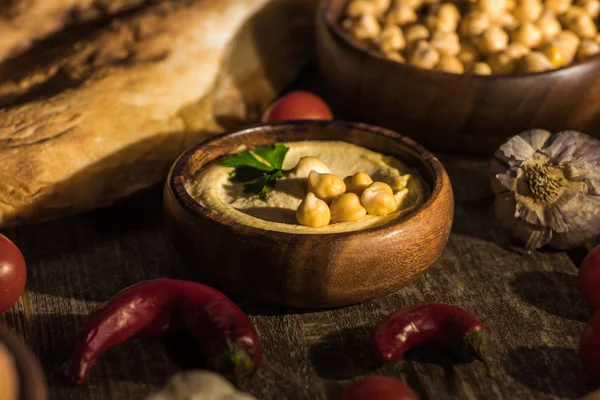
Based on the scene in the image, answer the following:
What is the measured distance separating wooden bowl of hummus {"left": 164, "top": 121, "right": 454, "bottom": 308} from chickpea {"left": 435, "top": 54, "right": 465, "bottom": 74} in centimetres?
46

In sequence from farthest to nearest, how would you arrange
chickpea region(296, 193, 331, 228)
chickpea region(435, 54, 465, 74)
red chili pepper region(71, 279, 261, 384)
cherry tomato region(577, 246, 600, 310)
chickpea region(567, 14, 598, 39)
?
chickpea region(567, 14, 598, 39) → chickpea region(435, 54, 465, 74) → cherry tomato region(577, 246, 600, 310) → chickpea region(296, 193, 331, 228) → red chili pepper region(71, 279, 261, 384)

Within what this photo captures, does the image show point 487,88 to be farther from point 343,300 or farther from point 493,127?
point 343,300

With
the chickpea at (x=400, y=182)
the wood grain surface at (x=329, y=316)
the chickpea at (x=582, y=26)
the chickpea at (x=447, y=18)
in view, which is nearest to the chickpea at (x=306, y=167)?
the chickpea at (x=400, y=182)

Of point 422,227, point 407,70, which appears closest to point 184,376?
Answer: point 422,227

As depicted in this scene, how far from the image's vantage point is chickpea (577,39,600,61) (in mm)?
2326

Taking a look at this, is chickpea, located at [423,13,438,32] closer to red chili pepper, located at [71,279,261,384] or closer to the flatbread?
the flatbread

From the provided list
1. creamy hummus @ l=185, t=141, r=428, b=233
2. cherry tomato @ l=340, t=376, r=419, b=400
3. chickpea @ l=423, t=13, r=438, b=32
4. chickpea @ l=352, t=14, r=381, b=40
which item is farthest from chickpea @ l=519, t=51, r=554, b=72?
cherry tomato @ l=340, t=376, r=419, b=400

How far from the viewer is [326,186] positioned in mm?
1718

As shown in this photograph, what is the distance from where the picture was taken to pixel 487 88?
2.15 m

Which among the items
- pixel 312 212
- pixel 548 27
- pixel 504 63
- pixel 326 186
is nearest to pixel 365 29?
pixel 504 63

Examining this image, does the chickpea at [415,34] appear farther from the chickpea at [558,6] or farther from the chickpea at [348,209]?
the chickpea at [348,209]

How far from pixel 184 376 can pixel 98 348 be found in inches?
11.9

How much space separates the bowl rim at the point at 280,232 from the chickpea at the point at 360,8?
2.29 ft

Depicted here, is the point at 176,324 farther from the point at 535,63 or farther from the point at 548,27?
the point at 548,27
